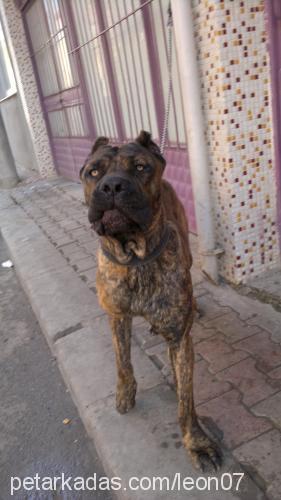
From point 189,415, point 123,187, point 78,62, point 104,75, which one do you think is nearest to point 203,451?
point 189,415

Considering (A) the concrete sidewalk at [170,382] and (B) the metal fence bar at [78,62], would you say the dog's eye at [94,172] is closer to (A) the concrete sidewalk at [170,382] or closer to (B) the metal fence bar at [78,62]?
(A) the concrete sidewalk at [170,382]

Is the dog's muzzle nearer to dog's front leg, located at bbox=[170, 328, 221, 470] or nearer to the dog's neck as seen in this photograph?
the dog's neck

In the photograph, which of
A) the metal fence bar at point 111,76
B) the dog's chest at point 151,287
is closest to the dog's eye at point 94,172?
the dog's chest at point 151,287

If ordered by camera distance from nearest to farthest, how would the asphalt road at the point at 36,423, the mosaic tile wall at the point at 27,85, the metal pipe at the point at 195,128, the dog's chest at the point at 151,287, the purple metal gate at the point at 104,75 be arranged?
the dog's chest at the point at 151,287
the asphalt road at the point at 36,423
the metal pipe at the point at 195,128
the purple metal gate at the point at 104,75
the mosaic tile wall at the point at 27,85

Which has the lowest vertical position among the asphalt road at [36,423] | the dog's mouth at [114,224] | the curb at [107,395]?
the asphalt road at [36,423]

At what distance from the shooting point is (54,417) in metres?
3.05

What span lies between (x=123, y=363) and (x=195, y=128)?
6.68ft

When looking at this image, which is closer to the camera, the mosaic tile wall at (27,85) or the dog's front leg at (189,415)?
the dog's front leg at (189,415)

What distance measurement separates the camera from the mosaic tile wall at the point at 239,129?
321 centimetres

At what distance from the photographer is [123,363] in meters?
2.58

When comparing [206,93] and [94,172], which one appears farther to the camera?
[206,93]

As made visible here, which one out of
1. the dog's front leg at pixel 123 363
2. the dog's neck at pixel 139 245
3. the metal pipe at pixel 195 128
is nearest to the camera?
the dog's neck at pixel 139 245

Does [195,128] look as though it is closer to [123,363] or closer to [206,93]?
[206,93]

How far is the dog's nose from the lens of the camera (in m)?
1.78
